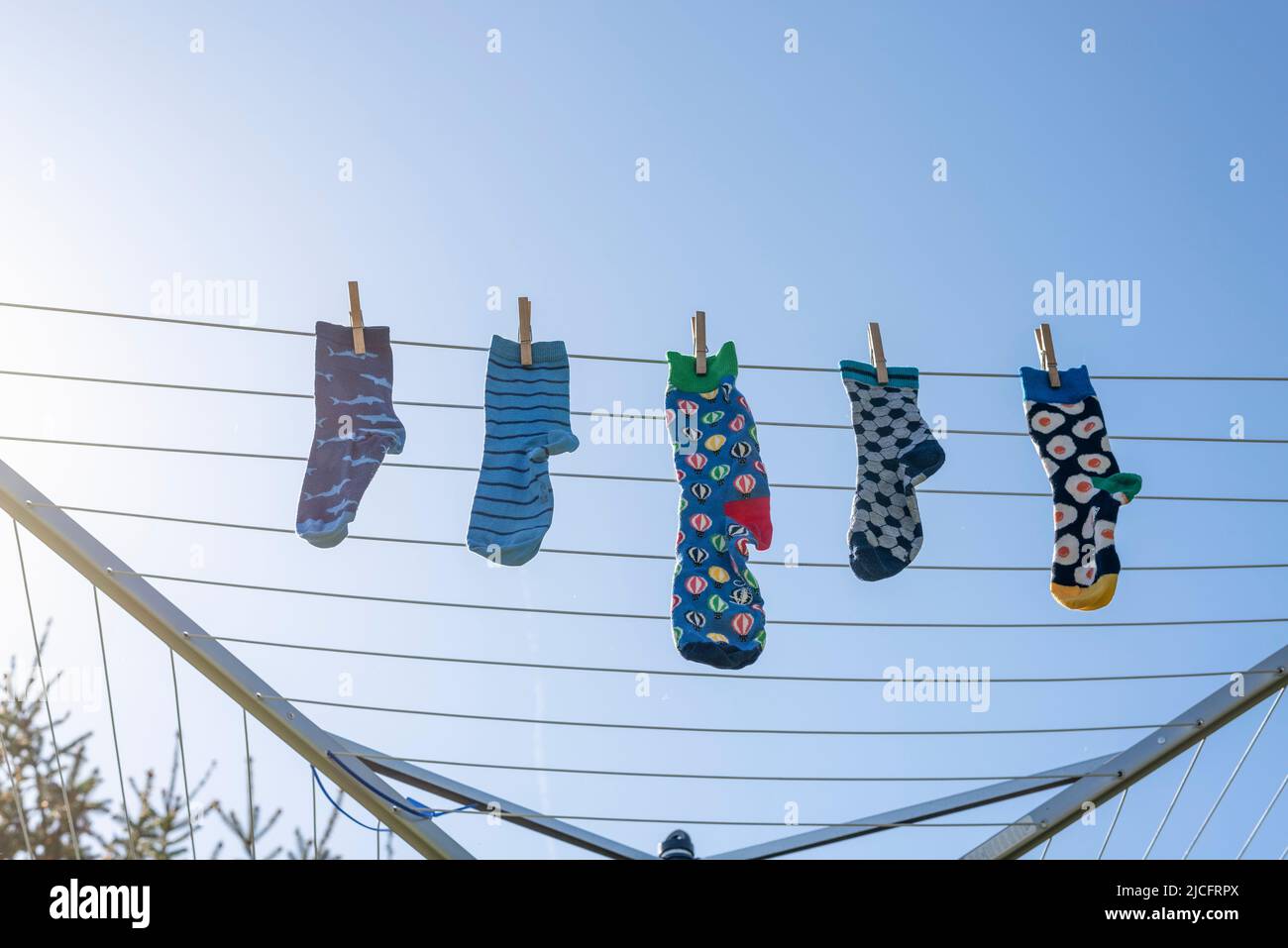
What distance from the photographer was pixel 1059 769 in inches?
172

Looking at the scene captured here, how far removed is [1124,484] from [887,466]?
0.69m

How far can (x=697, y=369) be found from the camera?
4.29 m

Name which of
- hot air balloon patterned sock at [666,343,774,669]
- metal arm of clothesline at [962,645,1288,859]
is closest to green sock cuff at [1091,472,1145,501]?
metal arm of clothesline at [962,645,1288,859]

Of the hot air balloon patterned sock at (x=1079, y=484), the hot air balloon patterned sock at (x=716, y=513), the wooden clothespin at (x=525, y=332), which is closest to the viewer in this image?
the hot air balloon patterned sock at (x=716, y=513)

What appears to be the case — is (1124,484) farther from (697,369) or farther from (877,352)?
(697,369)

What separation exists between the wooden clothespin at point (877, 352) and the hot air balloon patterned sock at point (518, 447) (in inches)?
37.6

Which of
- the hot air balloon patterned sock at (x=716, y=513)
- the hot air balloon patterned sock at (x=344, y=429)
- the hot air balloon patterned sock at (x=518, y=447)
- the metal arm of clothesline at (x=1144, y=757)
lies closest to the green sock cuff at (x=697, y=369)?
the hot air balloon patterned sock at (x=716, y=513)

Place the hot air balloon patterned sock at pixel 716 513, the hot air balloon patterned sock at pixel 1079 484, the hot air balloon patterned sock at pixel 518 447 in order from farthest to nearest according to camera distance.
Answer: the hot air balloon patterned sock at pixel 1079 484
the hot air balloon patterned sock at pixel 518 447
the hot air balloon patterned sock at pixel 716 513

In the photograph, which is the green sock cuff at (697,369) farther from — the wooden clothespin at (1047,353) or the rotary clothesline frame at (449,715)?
the wooden clothespin at (1047,353)

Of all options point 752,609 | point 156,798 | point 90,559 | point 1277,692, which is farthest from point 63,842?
point 1277,692

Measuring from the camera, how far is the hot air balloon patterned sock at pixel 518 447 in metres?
3.88

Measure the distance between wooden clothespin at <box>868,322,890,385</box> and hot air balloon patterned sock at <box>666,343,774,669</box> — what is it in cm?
42
